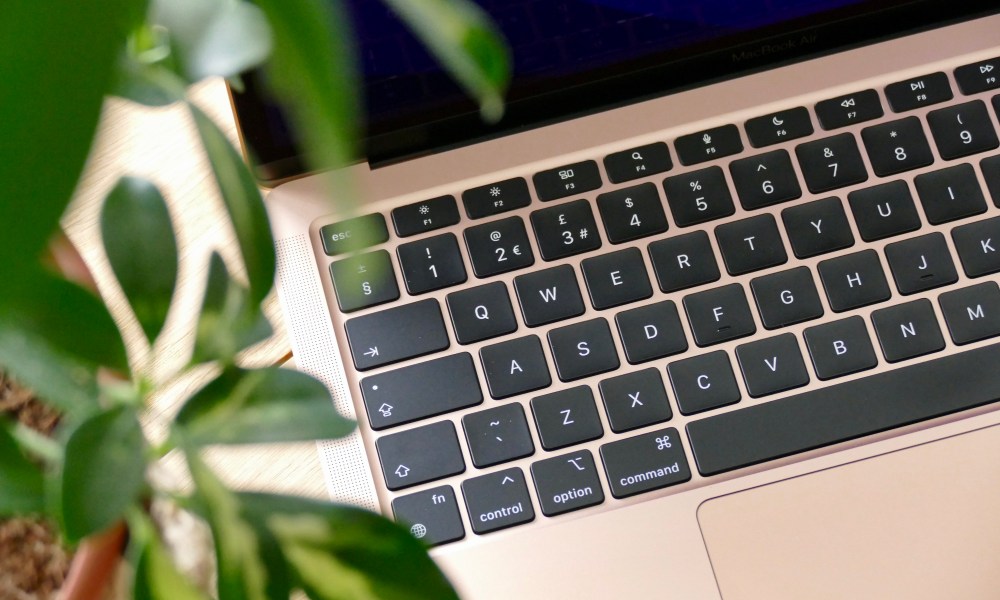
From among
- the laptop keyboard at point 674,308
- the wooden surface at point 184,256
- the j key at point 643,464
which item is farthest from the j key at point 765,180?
the wooden surface at point 184,256

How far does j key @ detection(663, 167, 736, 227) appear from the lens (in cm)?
36

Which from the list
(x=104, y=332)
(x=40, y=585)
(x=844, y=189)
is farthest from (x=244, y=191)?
(x=844, y=189)

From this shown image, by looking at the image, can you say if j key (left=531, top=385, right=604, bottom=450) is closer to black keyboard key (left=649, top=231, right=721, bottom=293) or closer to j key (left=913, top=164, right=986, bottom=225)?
black keyboard key (left=649, top=231, right=721, bottom=293)

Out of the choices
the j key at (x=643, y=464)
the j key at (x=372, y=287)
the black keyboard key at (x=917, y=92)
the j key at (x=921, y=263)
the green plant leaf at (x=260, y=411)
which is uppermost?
the black keyboard key at (x=917, y=92)

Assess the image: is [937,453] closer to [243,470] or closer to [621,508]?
[621,508]

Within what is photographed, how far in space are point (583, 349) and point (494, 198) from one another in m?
0.07

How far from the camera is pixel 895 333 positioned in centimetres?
35

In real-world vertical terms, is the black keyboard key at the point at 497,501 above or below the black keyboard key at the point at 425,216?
below

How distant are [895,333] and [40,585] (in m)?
0.33

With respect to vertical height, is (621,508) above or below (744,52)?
below

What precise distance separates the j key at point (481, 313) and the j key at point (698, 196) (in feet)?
0.27

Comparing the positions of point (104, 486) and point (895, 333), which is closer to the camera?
point (104, 486)

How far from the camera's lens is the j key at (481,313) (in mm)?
345

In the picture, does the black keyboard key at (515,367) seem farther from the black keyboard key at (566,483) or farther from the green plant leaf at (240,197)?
the green plant leaf at (240,197)
